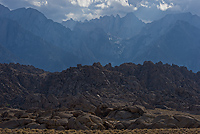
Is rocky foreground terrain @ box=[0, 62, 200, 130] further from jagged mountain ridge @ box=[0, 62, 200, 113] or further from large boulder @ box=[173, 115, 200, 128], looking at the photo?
large boulder @ box=[173, 115, 200, 128]

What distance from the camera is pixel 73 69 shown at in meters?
93.2

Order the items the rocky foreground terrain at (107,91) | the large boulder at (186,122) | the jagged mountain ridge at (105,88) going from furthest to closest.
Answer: the jagged mountain ridge at (105,88)
the rocky foreground terrain at (107,91)
the large boulder at (186,122)

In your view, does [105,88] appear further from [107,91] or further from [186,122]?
[186,122]

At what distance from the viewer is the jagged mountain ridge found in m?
69.2

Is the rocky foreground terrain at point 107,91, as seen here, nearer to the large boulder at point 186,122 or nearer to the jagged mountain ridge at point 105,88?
the jagged mountain ridge at point 105,88

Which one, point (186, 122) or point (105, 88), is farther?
point (105, 88)

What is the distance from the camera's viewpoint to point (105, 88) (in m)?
80.9

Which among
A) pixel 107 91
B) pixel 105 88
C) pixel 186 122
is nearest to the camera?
pixel 186 122

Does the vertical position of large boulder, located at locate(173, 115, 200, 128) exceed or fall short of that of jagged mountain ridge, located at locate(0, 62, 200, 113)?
it falls short

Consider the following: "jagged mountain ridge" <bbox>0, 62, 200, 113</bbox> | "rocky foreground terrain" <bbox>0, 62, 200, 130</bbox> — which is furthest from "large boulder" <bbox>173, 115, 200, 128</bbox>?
"jagged mountain ridge" <bbox>0, 62, 200, 113</bbox>

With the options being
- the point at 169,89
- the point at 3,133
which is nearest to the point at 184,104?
Answer: the point at 169,89

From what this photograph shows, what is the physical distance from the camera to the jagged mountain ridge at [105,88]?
227ft

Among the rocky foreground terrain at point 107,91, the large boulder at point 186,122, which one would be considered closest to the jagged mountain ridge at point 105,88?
the rocky foreground terrain at point 107,91

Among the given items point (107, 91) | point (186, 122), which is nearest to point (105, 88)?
point (107, 91)
